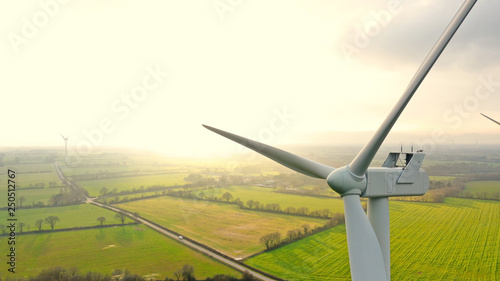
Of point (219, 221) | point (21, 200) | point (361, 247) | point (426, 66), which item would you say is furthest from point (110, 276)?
point (21, 200)

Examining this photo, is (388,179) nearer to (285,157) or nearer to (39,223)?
(285,157)

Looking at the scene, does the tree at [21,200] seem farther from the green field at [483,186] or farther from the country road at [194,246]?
the green field at [483,186]

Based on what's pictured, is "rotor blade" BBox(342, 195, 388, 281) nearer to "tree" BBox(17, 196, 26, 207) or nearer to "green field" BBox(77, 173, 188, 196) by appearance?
"tree" BBox(17, 196, 26, 207)

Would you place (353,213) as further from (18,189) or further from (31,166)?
(31,166)

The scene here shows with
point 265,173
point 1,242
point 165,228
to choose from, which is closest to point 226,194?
point 165,228

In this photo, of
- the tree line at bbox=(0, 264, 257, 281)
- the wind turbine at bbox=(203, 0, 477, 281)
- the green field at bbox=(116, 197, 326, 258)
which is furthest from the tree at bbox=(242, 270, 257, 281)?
the wind turbine at bbox=(203, 0, 477, 281)

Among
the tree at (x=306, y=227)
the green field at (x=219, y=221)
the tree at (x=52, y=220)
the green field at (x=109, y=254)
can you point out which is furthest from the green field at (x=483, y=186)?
the tree at (x=52, y=220)
